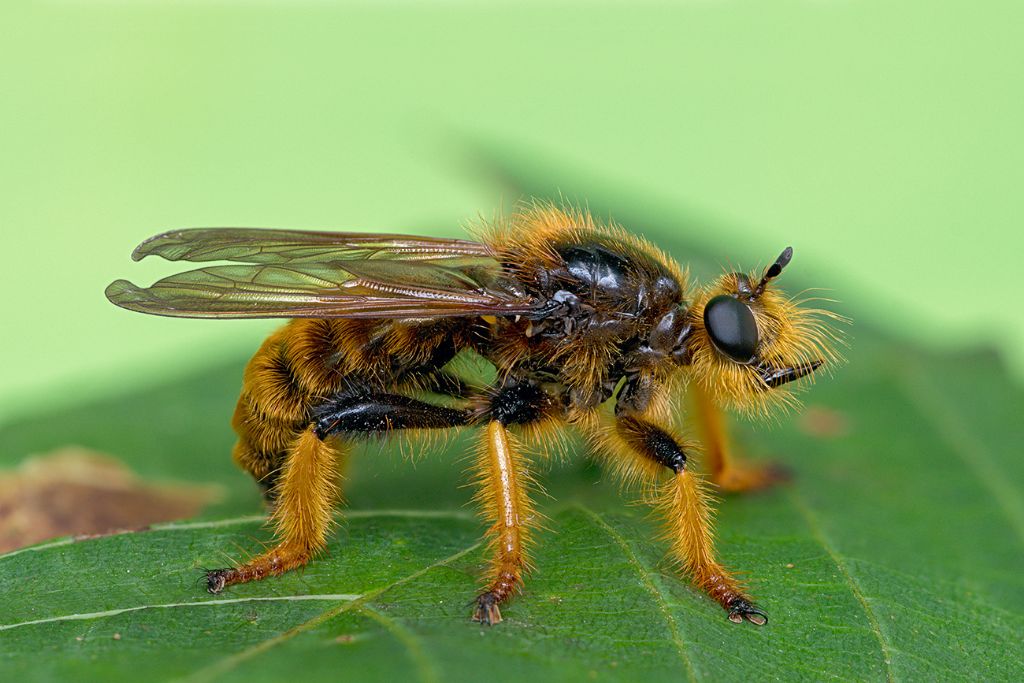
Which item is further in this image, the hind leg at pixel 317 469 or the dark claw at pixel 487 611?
the hind leg at pixel 317 469

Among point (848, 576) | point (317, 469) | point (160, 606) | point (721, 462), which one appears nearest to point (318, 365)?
point (317, 469)

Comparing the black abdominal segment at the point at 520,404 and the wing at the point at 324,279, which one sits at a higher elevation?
the wing at the point at 324,279

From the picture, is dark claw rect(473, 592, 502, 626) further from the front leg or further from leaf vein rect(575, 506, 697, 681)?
the front leg

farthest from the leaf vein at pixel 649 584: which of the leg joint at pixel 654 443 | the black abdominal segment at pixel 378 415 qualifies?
the black abdominal segment at pixel 378 415

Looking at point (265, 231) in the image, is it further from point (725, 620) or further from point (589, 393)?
point (725, 620)

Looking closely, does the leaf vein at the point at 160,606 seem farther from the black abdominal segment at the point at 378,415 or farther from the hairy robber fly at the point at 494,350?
the black abdominal segment at the point at 378,415

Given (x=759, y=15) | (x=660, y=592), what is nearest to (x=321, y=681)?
(x=660, y=592)

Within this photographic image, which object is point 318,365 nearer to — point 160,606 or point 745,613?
point 160,606
